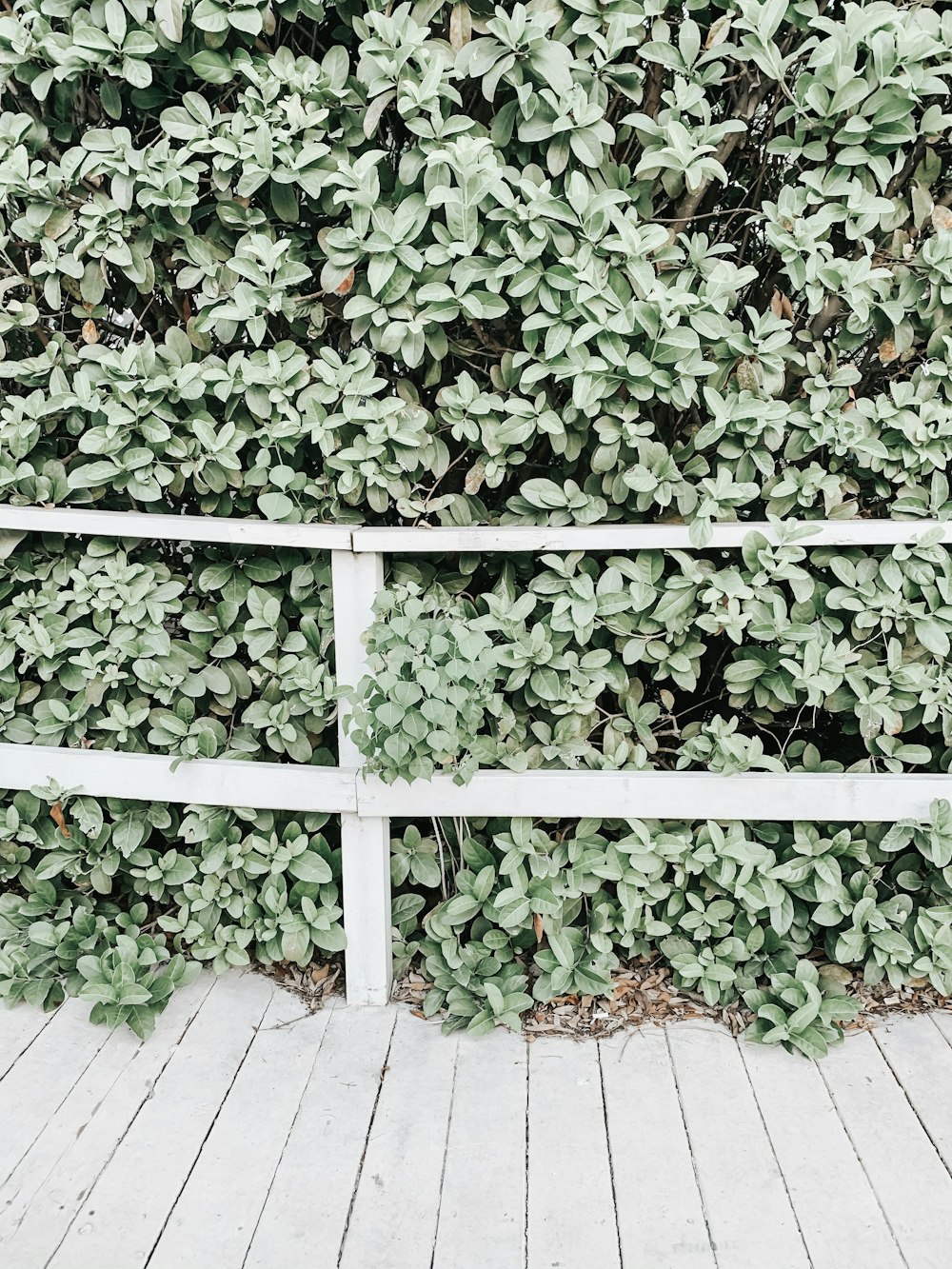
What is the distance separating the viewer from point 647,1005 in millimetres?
2225

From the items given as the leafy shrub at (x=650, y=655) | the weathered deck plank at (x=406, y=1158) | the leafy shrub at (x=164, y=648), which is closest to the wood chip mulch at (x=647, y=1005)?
the weathered deck plank at (x=406, y=1158)

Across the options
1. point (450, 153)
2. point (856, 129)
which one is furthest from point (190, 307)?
point (856, 129)

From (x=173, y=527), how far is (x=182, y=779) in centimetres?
54

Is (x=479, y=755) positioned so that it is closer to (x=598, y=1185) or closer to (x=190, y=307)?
(x=598, y=1185)

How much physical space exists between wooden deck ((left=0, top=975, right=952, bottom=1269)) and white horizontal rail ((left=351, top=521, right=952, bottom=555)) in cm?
102

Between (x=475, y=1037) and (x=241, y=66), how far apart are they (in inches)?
76.2

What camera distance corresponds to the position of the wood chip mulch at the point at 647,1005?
2.17 metres

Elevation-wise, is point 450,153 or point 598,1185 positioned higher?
point 450,153

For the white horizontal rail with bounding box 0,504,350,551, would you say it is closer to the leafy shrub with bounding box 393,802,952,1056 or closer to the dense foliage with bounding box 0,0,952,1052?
the dense foliage with bounding box 0,0,952,1052

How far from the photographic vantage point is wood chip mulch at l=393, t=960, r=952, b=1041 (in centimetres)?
217

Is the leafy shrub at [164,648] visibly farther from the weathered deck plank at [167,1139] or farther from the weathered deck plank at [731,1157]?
the weathered deck plank at [731,1157]

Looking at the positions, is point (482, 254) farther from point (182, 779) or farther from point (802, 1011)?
point (802, 1011)

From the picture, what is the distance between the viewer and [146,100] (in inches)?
78.0

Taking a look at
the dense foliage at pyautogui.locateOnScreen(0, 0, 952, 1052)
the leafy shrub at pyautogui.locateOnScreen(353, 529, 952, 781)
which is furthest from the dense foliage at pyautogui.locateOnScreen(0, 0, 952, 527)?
the leafy shrub at pyautogui.locateOnScreen(353, 529, 952, 781)
